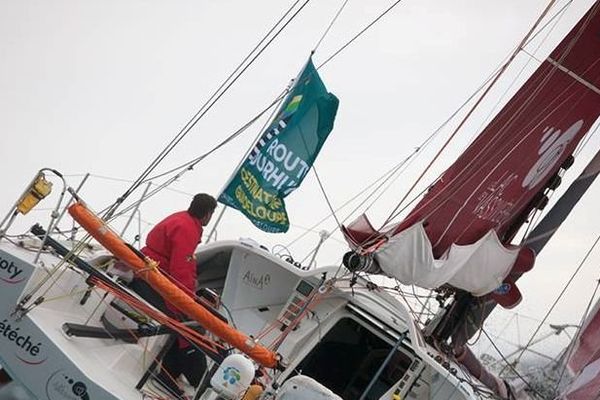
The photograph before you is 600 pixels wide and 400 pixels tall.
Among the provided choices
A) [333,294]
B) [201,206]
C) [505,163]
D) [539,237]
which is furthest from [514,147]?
[201,206]

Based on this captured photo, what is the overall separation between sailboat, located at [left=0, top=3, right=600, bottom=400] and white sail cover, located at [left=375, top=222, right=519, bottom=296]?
0.04 ft

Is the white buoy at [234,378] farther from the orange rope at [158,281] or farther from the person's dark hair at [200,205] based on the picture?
the person's dark hair at [200,205]

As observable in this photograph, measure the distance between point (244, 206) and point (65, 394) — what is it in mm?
1929

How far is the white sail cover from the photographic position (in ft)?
16.8

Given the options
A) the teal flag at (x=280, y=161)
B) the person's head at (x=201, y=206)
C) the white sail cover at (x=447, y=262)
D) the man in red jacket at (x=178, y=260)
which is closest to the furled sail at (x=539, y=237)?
the white sail cover at (x=447, y=262)

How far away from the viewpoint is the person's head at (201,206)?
4.43 meters

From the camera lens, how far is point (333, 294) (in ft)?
17.1

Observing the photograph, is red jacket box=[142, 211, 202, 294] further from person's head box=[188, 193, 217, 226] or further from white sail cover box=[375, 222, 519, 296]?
white sail cover box=[375, 222, 519, 296]

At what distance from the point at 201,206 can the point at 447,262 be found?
2.12 meters

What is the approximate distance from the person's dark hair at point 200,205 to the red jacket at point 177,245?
4 cm

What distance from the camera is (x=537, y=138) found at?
5.79 metres

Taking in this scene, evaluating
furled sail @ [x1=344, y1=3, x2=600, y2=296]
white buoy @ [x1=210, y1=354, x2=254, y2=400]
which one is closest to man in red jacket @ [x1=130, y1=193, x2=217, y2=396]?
white buoy @ [x1=210, y1=354, x2=254, y2=400]

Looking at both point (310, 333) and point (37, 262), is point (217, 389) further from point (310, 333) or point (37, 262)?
point (310, 333)

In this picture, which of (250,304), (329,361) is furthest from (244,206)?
(329,361)
